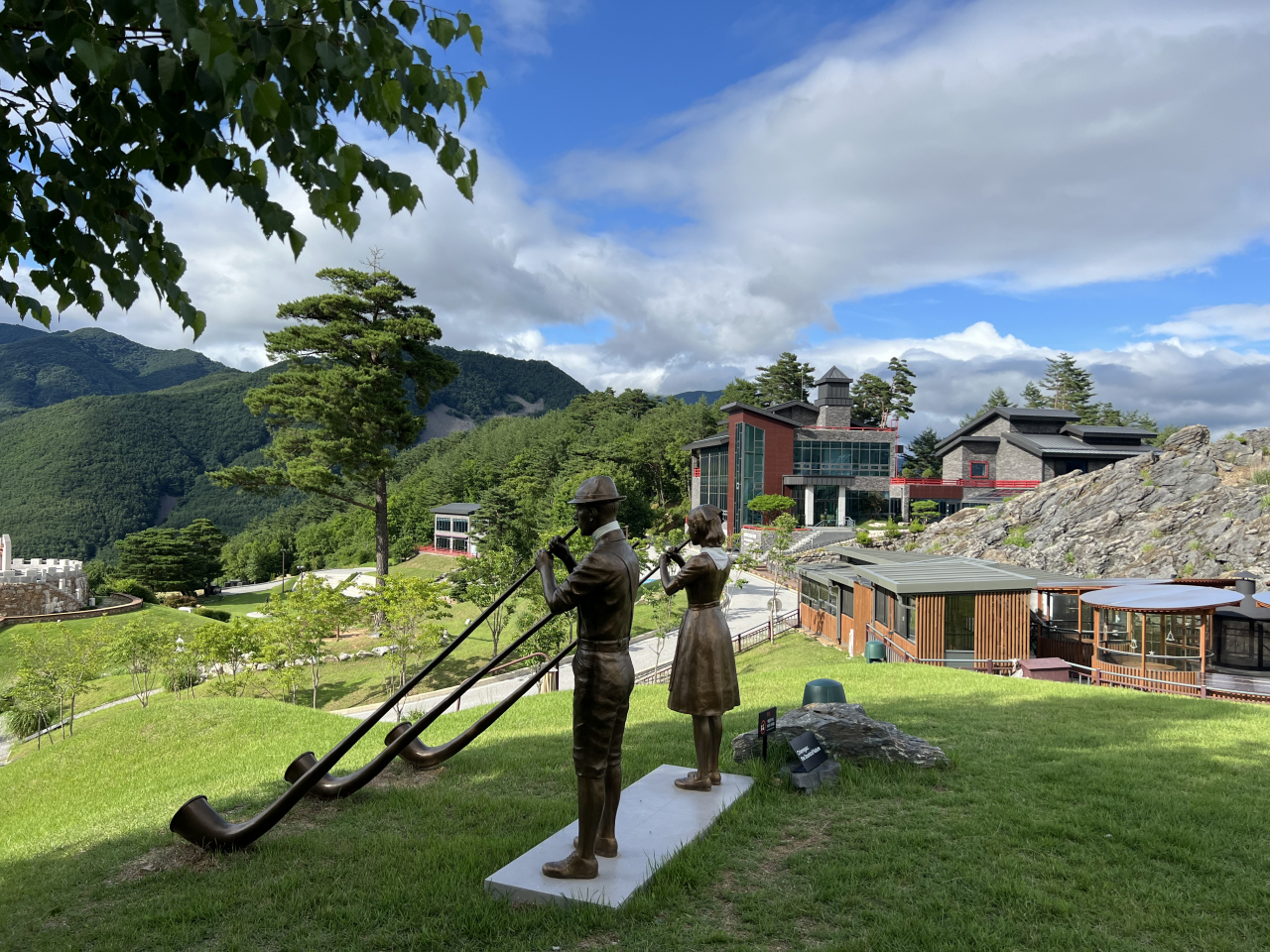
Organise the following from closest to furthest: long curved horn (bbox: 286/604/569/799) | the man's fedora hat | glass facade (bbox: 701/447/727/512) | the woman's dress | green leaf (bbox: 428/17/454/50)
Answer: green leaf (bbox: 428/17/454/50) < the man's fedora hat < long curved horn (bbox: 286/604/569/799) < the woman's dress < glass facade (bbox: 701/447/727/512)

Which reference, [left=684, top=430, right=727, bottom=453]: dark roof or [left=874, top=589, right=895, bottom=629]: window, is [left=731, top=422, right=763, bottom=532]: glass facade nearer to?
[left=684, top=430, right=727, bottom=453]: dark roof

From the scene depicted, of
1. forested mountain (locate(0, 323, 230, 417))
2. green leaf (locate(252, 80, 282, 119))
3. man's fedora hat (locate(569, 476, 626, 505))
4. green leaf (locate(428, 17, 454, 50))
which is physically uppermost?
forested mountain (locate(0, 323, 230, 417))

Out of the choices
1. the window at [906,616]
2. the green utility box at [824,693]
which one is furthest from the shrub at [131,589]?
the green utility box at [824,693]

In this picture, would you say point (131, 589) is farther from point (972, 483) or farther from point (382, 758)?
point (972, 483)

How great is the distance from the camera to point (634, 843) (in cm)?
539

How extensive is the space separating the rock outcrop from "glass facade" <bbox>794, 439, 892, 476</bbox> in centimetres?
845

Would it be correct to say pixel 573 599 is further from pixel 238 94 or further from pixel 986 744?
pixel 986 744

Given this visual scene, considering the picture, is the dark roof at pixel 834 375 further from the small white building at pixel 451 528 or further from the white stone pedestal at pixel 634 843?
the white stone pedestal at pixel 634 843

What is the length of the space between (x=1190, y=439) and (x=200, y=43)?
49.2 m

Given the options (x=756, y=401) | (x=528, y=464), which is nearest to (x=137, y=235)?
(x=528, y=464)

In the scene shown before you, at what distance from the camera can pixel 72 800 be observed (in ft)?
30.9

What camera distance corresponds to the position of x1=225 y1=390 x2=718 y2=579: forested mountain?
4856cm

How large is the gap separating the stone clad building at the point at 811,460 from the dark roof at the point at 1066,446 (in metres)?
8.51

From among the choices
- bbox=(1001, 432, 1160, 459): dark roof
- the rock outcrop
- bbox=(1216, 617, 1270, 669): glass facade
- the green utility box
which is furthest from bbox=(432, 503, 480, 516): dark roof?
the green utility box
